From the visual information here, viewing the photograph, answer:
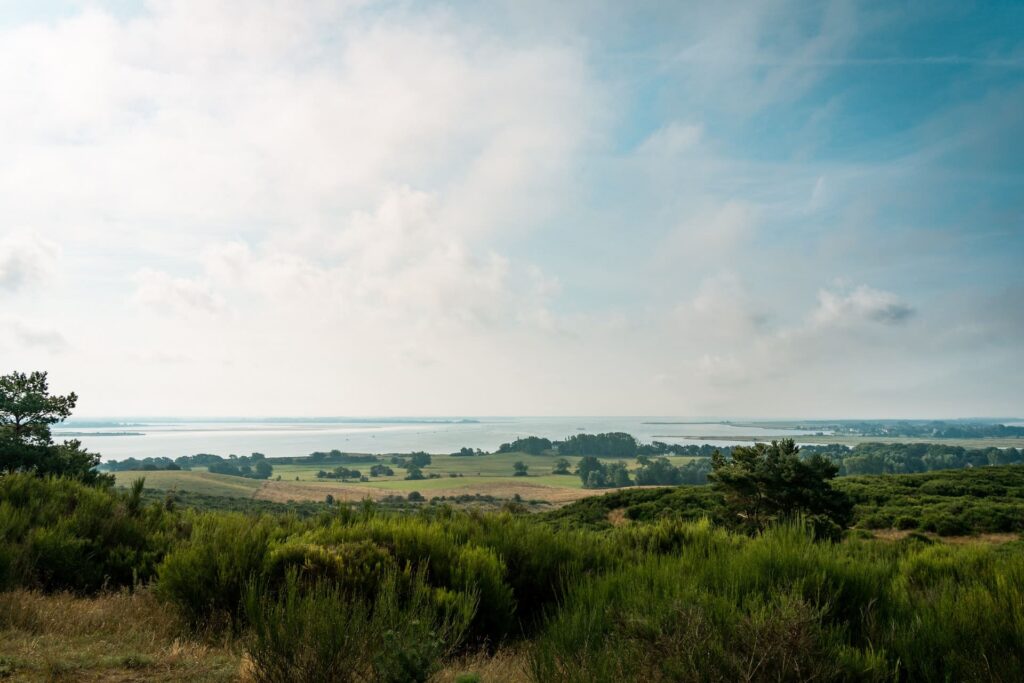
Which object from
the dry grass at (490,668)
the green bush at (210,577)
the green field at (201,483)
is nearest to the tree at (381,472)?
the green field at (201,483)

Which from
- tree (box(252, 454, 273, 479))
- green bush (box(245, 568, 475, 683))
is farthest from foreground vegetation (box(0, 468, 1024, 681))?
tree (box(252, 454, 273, 479))

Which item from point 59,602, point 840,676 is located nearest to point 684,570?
point 840,676

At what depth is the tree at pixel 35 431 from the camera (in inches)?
853

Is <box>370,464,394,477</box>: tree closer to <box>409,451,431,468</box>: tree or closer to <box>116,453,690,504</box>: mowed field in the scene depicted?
<box>116,453,690,504</box>: mowed field

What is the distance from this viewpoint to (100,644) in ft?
16.1

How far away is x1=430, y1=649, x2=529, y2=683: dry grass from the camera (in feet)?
13.6

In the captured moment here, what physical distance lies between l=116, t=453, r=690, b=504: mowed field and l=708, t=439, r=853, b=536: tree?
2467cm

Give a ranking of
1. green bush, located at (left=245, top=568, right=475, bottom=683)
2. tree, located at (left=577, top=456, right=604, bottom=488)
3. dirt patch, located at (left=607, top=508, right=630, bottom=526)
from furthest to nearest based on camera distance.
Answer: tree, located at (left=577, top=456, right=604, bottom=488), dirt patch, located at (left=607, top=508, right=630, bottom=526), green bush, located at (left=245, top=568, right=475, bottom=683)

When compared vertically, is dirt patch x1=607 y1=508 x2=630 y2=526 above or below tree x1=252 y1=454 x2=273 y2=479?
above

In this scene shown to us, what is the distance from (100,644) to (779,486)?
17478 mm

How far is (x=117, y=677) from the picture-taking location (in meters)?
4.17

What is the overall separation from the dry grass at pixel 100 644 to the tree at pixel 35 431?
1882 cm

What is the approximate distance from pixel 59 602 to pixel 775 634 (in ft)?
24.7

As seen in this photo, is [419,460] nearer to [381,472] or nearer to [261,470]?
[381,472]
